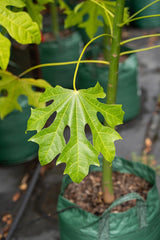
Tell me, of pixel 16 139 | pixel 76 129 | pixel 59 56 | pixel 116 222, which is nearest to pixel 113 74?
pixel 76 129

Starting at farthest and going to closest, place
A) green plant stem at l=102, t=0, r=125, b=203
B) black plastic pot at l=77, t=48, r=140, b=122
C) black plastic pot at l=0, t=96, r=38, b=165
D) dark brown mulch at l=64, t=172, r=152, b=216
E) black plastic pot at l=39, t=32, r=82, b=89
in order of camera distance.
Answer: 1. black plastic pot at l=39, t=32, r=82, b=89
2. black plastic pot at l=77, t=48, r=140, b=122
3. black plastic pot at l=0, t=96, r=38, b=165
4. dark brown mulch at l=64, t=172, r=152, b=216
5. green plant stem at l=102, t=0, r=125, b=203

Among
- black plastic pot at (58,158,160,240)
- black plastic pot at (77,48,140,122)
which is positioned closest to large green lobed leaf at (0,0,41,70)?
black plastic pot at (58,158,160,240)

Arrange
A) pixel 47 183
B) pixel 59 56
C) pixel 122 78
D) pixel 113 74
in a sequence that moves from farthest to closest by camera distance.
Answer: pixel 59 56 → pixel 122 78 → pixel 47 183 → pixel 113 74

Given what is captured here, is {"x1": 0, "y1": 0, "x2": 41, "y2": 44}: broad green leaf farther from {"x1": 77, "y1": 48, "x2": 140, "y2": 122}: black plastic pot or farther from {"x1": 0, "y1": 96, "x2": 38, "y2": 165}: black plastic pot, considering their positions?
{"x1": 77, "y1": 48, "x2": 140, "y2": 122}: black plastic pot

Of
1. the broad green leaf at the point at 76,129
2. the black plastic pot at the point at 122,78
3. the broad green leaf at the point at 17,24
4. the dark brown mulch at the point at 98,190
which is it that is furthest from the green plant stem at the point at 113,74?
the black plastic pot at the point at 122,78

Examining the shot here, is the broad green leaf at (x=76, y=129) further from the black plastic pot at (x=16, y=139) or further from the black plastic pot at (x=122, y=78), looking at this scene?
the black plastic pot at (x=122, y=78)

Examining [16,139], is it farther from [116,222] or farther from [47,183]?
[116,222]
